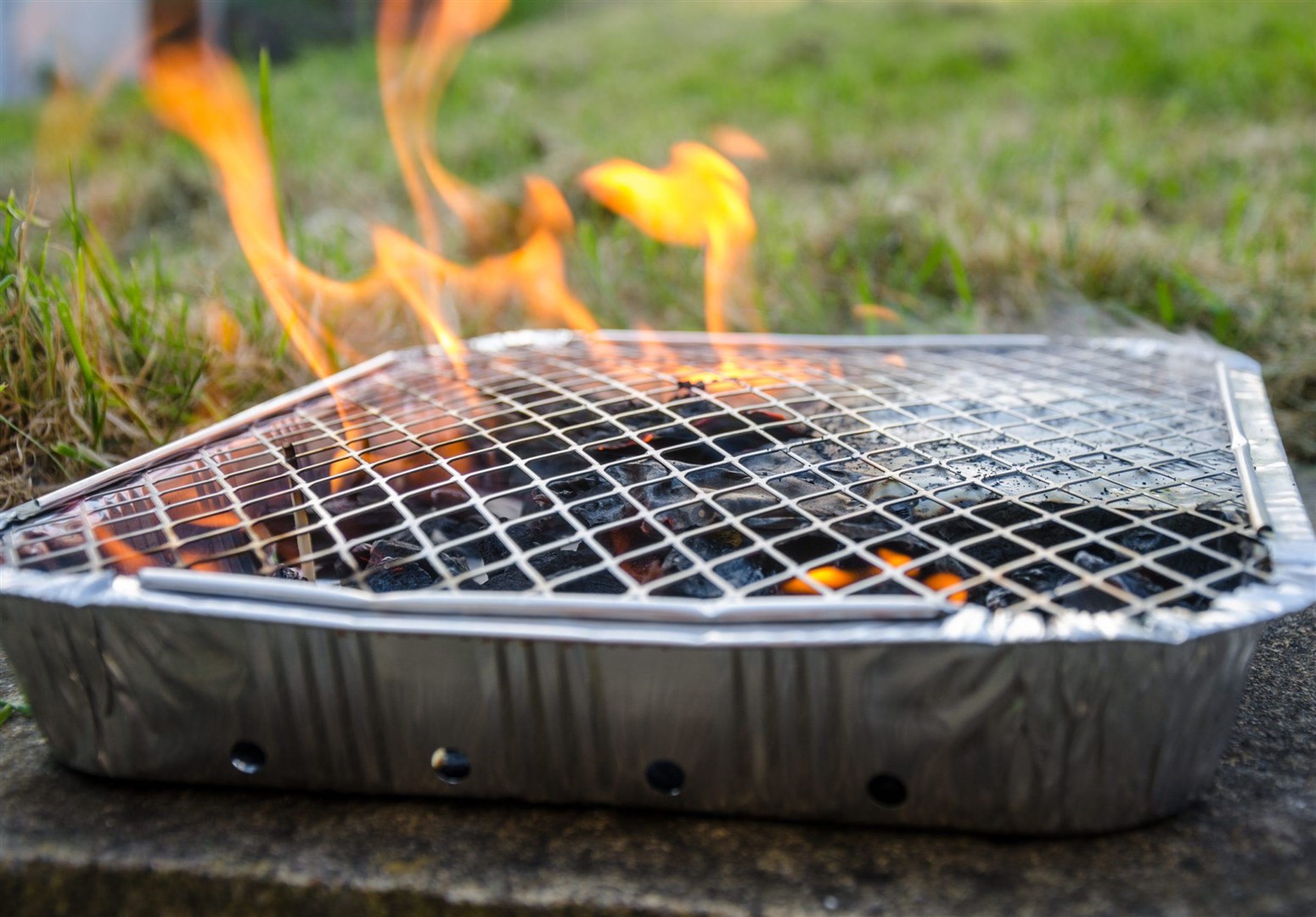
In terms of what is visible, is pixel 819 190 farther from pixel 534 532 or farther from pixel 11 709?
pixel 11 709

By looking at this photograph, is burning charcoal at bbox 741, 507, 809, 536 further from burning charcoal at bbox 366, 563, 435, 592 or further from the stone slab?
burning charcoal at bbox 366, 563, 435, 592

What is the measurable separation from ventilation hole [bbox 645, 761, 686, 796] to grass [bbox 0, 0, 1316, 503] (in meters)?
1.38

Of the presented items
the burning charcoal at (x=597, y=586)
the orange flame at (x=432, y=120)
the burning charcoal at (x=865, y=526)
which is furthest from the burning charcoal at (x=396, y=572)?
the orange flame at (x=432, y=120)

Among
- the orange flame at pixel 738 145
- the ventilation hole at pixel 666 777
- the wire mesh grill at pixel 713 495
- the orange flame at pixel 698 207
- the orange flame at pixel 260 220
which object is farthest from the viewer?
the orange flame at pixel 738 145

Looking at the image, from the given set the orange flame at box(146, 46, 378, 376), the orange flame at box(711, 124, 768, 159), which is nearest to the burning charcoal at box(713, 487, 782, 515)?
the orange flame at box(146, 46, 378, 376)

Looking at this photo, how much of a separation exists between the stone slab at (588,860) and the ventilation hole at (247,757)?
5 centimetres

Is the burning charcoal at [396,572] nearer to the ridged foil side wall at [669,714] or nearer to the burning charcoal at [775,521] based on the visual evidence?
the ridged foil side wall at [669,714]

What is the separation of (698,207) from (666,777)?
195 cm

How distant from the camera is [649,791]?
1.17m

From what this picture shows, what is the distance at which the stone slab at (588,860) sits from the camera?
107 centimetres

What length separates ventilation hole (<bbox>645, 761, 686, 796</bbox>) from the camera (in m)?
1.15

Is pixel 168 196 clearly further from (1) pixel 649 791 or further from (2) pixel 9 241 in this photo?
(1) pixel 649 791

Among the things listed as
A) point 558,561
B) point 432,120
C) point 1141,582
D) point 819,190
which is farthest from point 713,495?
point 432,120

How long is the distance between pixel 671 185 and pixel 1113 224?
1811 mm
